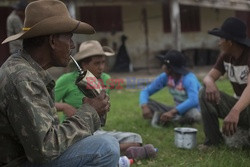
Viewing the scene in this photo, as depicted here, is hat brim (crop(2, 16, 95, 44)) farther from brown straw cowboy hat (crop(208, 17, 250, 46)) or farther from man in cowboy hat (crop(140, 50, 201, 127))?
man in cowboy hat (crop(140, 50, 201, 127))

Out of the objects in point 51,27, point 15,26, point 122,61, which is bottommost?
point 122,61

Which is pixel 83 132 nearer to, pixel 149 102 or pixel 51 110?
pixel 51 110

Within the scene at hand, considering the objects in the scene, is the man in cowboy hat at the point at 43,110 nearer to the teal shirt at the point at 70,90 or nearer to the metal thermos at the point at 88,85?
the metal thermos at the point at 88,85

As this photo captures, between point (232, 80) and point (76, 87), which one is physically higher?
point (76, 87)

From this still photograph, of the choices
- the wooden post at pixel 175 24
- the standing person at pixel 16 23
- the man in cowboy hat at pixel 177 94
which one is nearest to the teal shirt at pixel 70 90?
the man in cowboy hat at pixel 177 94

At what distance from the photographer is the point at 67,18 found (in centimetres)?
254

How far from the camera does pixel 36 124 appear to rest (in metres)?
2.20

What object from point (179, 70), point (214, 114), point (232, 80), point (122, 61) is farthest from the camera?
point (122, 61)

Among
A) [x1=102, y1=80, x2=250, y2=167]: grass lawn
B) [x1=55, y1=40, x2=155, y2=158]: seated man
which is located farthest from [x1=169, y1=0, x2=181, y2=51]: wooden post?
[x1=55, y1=40, x2=155, y2=158]: seated man

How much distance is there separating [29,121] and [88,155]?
0.49 m

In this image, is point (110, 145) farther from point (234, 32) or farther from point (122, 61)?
point (122, 61)

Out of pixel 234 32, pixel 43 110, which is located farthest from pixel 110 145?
pixel 234 32

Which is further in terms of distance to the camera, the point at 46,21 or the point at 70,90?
the point at 70,90

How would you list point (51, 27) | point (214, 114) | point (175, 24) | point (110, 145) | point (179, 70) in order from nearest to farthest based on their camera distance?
point (51, 27) → point (110, 145) → point (214, 114) → point (179, 70) → point (175, 24)
